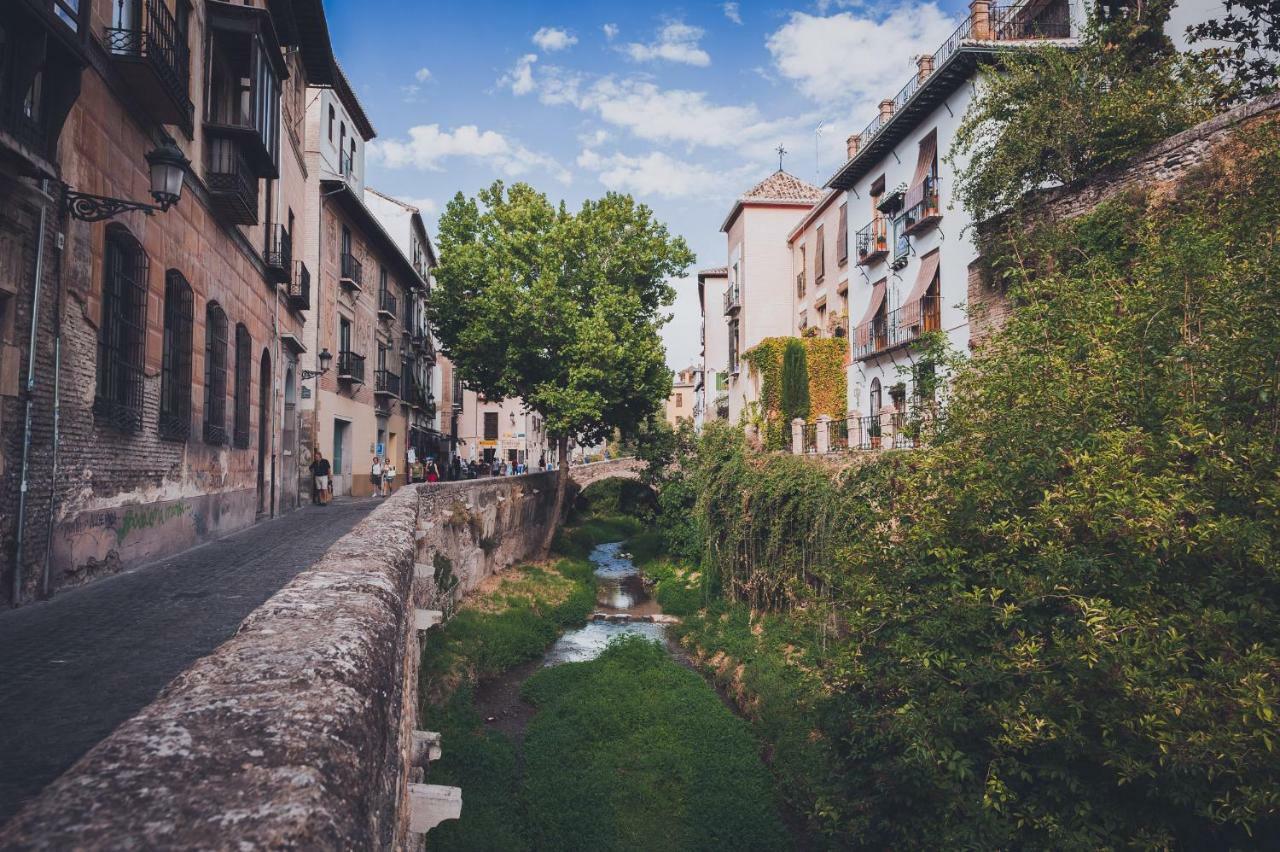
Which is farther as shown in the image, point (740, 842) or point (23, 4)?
point (740, 842)

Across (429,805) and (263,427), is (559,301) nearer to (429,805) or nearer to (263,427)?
(263,427)

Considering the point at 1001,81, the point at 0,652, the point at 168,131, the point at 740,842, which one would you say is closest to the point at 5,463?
the point at 0,652

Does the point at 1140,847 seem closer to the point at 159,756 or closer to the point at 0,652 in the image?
the point at 159,756

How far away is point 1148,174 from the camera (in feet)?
34.6

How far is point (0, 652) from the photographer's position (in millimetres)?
5035

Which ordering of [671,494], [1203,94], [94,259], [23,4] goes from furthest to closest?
[671,494], [1203,94], [94,259], [23,4]

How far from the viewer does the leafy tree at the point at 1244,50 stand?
1175 centimetres

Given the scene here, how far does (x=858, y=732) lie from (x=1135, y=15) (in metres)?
13.9

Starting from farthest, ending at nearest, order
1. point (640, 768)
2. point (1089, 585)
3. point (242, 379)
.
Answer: point (242, 379) → point (640, 768) → point (1089, 585)

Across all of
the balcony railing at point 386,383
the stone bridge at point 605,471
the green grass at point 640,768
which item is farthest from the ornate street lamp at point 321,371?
the stone bridge at point 605,471

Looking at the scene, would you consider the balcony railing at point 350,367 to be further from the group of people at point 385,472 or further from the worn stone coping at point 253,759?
the worn stone coping at point 253,759

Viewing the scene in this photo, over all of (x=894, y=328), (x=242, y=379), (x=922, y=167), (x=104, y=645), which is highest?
(x=922, y=167)

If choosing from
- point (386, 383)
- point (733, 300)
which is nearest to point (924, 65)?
point (733, 300)

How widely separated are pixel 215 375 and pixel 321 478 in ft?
25.9
